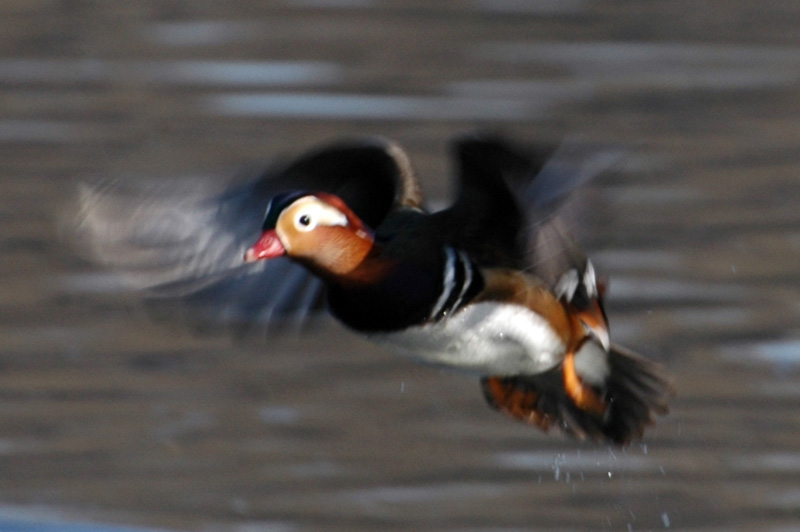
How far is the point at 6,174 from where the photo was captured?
24.0ft

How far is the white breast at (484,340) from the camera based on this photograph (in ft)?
12.2

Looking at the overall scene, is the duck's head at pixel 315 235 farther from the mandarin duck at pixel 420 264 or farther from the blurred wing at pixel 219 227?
the blurred wing at pixel 219 227

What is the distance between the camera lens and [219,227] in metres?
3.97

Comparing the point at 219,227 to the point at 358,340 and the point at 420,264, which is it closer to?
the point at 420,264

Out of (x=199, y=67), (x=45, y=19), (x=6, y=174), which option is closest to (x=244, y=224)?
(x=6, y=174)

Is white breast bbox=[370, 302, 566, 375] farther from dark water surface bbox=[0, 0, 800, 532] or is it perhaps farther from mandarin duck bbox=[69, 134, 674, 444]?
dark water surface bbox=[0, 0, 800, 532]

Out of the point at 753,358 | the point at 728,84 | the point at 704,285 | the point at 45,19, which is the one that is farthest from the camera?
the point at 45,19

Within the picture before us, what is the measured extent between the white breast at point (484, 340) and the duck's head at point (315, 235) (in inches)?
7.0

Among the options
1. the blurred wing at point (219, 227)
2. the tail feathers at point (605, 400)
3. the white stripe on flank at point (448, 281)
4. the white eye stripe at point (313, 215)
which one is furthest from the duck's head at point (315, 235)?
the tail feathers at point (605, 400)

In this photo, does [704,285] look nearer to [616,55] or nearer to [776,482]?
[776,482]

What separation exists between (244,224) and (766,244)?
9.78ft

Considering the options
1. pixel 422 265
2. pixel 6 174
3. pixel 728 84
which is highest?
pixel 422 265

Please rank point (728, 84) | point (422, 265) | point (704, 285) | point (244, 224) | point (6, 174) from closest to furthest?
point (422, 265) → point (244, 224) → point (704, 285) → point (6, 174) → point (728, 84)

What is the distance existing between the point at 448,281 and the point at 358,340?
2.09 meters
